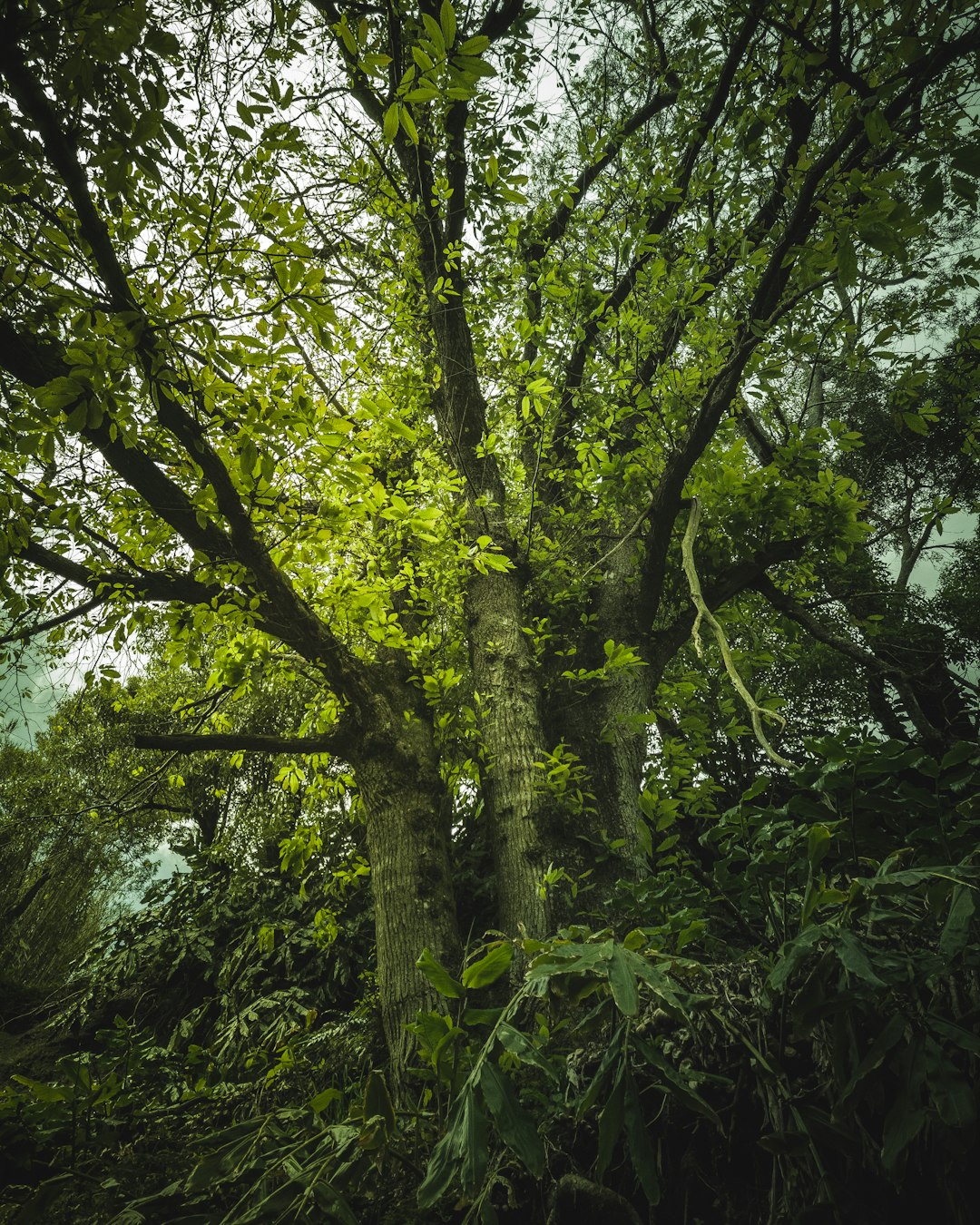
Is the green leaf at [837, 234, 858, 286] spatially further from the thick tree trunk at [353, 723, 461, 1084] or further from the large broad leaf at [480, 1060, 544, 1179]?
the thick tree trunk at [353, 723, 461, 1084]

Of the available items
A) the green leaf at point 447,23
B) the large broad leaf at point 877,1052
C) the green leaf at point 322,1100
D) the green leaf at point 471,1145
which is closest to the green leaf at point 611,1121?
the green leaf at point 471,1145

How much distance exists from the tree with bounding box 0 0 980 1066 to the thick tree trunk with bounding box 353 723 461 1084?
0.02 meters

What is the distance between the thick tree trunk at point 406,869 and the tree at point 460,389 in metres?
0.02

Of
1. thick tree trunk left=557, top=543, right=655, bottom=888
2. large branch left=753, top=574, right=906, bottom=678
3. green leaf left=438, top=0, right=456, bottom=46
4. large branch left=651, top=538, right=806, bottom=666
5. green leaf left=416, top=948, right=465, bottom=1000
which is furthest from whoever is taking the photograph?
large branch left=651, top=538, right=806, bottom=666

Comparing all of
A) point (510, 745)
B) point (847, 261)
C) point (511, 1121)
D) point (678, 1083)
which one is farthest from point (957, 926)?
point (510, 745)

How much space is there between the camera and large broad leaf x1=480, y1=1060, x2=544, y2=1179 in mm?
785

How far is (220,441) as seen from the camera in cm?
298

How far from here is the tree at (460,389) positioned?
204cm

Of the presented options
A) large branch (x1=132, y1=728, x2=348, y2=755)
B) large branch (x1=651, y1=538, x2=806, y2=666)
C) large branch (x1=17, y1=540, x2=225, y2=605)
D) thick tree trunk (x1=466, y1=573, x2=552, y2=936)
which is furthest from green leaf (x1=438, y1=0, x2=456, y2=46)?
large branch (x1=651, y1=538, x2=806, y2=666)

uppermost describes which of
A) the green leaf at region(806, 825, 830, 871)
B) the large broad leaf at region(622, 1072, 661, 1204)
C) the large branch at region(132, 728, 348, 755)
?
the large branch at region(132, 728, 348, 755)

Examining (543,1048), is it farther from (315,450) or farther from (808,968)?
(315,450)

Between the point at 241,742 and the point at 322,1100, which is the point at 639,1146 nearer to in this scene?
the point at 322,1100

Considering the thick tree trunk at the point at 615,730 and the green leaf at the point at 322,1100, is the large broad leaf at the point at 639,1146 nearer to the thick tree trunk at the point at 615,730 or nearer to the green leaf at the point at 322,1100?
the green leaf at the point at 322,1100

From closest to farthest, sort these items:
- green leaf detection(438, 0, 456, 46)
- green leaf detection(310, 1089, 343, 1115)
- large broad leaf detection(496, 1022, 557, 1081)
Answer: large broad leaf detection(496, 1022, 557, 1081) < green leaf detection(310, 1089, 343, 1115) < green leaf detection(438, 0, 456, 46)
